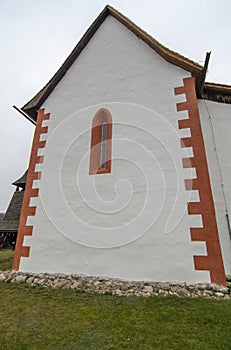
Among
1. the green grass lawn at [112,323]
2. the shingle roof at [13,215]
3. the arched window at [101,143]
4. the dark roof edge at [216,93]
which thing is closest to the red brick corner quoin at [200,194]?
the green grass lawn at [112,323]

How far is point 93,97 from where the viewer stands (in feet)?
22.5

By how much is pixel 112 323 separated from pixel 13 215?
11486 mm

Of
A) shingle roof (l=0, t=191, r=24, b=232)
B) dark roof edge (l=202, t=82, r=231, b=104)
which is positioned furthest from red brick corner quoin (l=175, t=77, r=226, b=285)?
shingle roof (l=0, t=191, r=24, b=232)

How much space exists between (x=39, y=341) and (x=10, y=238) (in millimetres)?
12512

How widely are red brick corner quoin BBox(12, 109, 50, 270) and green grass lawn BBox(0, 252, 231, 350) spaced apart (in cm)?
169

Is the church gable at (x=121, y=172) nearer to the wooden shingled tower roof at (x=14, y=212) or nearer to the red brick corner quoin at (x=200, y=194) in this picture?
the red brick corner quoin at (x=200, y=194)

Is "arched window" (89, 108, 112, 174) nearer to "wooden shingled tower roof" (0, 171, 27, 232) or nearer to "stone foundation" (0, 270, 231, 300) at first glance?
"stone foundation" (0, 270, 231, 300)

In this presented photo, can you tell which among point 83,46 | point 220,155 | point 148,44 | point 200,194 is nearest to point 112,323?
point 200,194

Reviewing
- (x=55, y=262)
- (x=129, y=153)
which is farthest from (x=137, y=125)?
(x=55, y=262)

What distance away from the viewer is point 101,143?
6379mm

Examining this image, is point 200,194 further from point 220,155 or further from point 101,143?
point 101,143

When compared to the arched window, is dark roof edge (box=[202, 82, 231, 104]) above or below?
above

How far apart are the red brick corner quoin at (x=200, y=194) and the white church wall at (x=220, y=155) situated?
1074 mm

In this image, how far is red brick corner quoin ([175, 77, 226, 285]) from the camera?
4.41m
